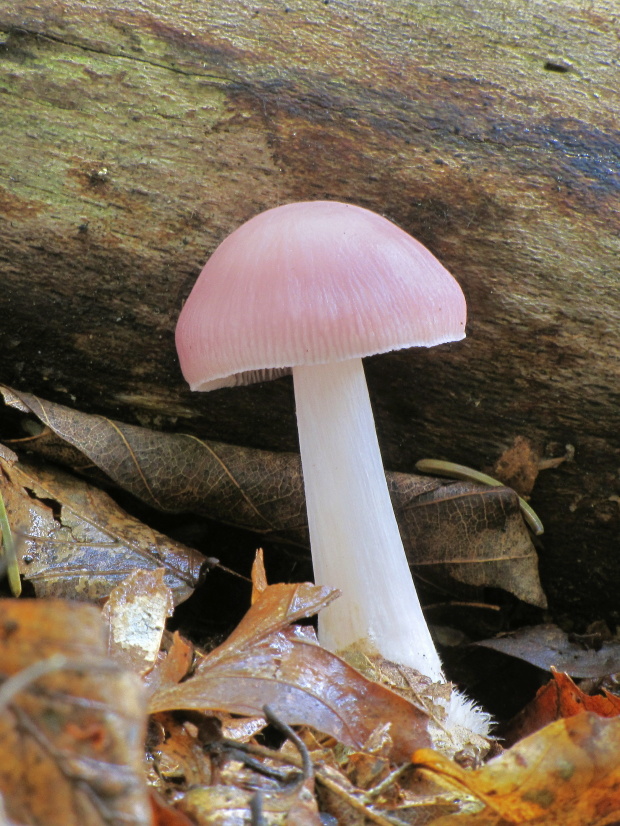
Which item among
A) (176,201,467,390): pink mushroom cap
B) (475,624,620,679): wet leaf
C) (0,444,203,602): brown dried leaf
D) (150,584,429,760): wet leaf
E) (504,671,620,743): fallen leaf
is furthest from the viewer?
(475,624,620,679): wet leaf

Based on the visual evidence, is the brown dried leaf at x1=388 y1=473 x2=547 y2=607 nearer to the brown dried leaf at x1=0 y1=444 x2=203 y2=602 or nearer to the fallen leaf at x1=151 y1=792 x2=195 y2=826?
the brown dried leaf at x1=0 y1=444 x2=203 y2=602

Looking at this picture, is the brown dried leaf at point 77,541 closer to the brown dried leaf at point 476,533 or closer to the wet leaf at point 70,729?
the brown dried leaf at point 476,533

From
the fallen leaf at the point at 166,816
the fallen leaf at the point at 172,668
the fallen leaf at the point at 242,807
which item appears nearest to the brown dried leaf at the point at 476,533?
the fallen leaf at the point at 172,668

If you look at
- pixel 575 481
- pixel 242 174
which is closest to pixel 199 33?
pixel 242 174

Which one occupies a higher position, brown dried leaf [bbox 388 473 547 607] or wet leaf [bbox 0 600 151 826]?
wet leaf [bbox 0 600 151 826]

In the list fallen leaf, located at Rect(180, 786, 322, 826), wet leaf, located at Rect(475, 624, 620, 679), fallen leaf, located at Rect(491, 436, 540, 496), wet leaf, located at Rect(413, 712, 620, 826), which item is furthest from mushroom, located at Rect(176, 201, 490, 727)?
fallen leaf, located at Rect(180, 786, 322, 826)

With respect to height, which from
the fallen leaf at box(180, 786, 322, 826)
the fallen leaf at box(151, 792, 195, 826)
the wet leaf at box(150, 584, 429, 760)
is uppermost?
the fallen leaf at box(151, 792, 195, 826)
